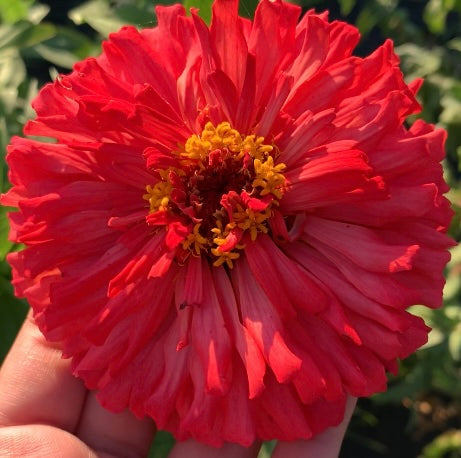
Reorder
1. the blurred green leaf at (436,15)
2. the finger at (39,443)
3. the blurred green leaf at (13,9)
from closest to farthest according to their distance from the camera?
the finger at (39,443) → the blurred green leaf at (13,9) → the blurred green leaf at (436,15)

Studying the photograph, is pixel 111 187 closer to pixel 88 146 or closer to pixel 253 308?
pixel 88 146

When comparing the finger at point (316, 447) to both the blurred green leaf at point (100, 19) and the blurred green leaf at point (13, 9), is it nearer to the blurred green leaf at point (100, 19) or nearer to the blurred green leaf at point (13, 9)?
the blurred green leaf at point (100, 19)

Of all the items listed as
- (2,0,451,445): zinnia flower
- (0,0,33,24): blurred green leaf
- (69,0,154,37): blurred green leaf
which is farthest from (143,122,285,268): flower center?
(0,0,33,24): blurred green leaf

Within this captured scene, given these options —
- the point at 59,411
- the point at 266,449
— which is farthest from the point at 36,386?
the point at 266,449

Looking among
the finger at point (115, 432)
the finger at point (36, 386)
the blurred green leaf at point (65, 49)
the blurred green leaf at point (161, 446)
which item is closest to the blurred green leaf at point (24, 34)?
the blurred green leaf at point (65, 49)

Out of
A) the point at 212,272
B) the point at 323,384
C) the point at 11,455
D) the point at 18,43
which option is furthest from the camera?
the point at 18,43

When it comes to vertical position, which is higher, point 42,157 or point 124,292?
point 42,157

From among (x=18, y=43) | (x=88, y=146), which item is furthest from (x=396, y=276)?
(x=18, y=43)
